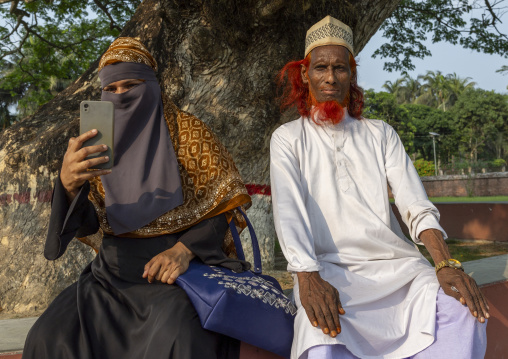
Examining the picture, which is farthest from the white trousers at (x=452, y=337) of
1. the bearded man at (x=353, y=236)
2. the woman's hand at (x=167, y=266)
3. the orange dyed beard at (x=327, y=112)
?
the orange dyed beard at (x=327, y=112)

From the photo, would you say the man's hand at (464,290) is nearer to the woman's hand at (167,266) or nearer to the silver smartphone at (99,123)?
the woman's hand at (167,266)

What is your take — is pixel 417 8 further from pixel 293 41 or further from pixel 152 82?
pixel 152 82

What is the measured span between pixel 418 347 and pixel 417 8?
30.6 ft

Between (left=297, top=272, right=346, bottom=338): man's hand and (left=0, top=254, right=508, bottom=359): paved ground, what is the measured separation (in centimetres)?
133

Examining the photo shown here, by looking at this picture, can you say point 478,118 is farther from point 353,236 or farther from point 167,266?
point 167,266

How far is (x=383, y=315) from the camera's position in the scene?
88.0 inches

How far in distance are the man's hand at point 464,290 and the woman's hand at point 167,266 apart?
1.16 m

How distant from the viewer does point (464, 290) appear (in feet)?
6.97

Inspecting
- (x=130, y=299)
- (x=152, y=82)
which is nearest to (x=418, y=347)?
(x=130, y=299)

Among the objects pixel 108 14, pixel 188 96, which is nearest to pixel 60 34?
pixel 108 14

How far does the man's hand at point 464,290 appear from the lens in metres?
2.09

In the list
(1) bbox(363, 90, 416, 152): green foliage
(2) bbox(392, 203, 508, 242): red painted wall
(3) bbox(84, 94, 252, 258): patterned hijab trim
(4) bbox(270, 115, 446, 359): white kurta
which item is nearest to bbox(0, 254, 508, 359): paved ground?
(3) bbox(84, 94, 252, 258): patterned hijab trim

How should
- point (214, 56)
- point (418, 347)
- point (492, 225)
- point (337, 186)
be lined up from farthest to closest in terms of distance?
1. point (492, 225)
2. point (214, 56)
3. point (337, 186)
4. point (418, 347)

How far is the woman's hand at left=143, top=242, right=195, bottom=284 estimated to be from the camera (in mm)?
2232
